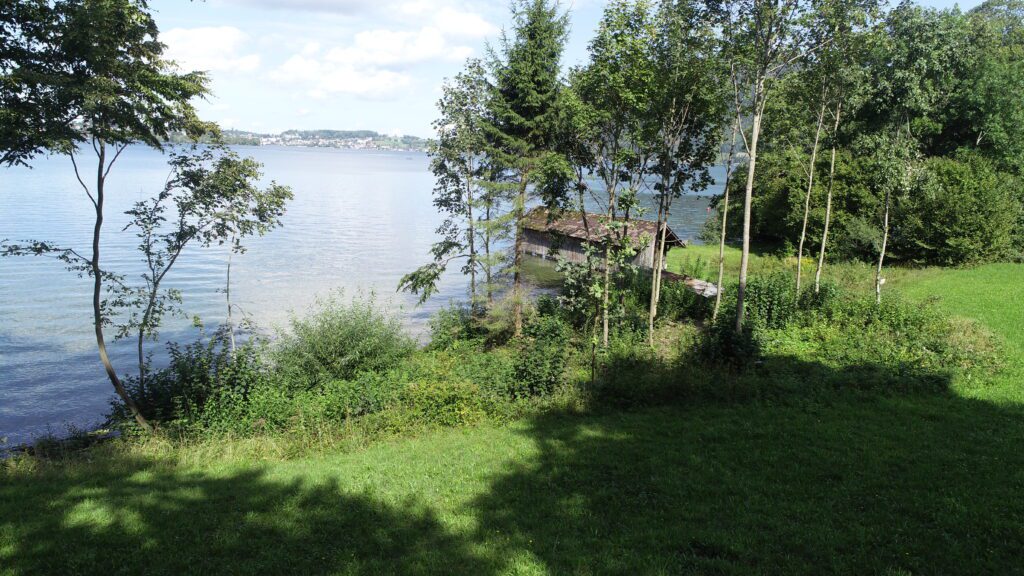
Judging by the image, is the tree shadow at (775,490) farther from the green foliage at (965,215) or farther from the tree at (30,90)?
the green foliage at (965,215)

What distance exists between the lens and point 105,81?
40.3 ft

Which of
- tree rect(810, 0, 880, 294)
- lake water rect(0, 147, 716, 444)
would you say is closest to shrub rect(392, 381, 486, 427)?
lake water rect(0, 147, 716, 444)

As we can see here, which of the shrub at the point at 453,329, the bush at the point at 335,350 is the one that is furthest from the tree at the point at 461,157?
the bush at the point at 335,350

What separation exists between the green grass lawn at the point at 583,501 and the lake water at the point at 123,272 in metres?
11.8

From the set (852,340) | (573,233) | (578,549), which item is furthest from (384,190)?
(578,549)

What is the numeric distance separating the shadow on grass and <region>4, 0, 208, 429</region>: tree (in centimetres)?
636

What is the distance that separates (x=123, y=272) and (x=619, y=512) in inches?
1503

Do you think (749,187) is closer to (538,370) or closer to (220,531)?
→ (538,370)

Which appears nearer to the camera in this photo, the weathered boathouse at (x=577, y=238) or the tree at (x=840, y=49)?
the tree at (x=840, y=49)

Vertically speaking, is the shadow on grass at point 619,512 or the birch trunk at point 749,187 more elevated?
the birch trunk at point 749,187

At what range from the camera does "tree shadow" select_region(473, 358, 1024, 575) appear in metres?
6.70

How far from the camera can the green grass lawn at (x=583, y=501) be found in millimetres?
6793

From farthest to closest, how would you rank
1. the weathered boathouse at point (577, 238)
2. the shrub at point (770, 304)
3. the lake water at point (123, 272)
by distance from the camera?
the weathered boathouse at point (577, 238)
the lake water at point (123, 272)
the shrub at point (770, 304)

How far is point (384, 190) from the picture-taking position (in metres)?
104
